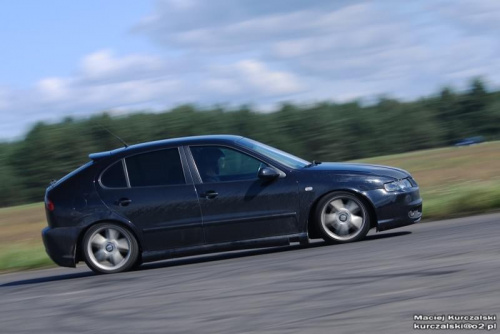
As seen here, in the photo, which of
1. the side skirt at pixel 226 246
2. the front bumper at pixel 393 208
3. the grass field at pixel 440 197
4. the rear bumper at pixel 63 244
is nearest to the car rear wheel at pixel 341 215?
the front bumper at pixel 393 208

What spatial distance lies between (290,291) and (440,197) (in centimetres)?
889

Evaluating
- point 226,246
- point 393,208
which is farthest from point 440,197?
point 226,246

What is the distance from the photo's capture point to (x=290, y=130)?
194ft

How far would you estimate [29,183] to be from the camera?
55.5 meters

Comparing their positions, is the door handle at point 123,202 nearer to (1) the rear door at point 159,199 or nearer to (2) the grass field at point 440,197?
(1) the rear door at point 159,199

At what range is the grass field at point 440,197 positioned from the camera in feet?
46.0

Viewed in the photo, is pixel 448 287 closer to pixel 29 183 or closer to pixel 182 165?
pixel 182 165

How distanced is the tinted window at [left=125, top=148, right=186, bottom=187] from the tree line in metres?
40.2

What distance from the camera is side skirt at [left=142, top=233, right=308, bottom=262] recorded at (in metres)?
11.2

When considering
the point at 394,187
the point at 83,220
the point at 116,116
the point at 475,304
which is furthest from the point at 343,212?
Result: the point at 116,116

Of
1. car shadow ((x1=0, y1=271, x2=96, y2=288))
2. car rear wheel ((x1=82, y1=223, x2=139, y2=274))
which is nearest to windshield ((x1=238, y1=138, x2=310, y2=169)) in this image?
car rear wheel ((x1=82, y1=223, x2=139, y2=274))

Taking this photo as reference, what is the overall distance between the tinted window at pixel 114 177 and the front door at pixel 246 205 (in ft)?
3.18

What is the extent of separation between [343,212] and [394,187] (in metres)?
0.74

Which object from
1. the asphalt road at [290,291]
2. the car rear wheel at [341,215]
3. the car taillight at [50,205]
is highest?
the car taillight at [50,205]
